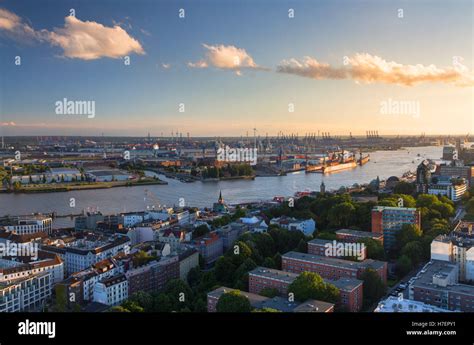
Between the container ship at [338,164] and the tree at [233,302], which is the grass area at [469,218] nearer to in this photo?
the tree at [233,302]

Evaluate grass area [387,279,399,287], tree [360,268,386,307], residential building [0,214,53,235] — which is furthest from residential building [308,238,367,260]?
residential building [0,214,53,235]

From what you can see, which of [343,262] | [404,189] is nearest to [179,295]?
[343,262]

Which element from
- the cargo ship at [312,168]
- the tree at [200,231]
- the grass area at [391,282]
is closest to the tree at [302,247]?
the grass area at [391,282]

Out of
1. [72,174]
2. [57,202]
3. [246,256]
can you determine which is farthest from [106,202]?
[246,256]

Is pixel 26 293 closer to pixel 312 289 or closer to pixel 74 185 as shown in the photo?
pixel 312 289

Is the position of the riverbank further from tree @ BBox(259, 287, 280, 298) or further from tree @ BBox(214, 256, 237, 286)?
tree @ BBox(259, 287, 280, 298)

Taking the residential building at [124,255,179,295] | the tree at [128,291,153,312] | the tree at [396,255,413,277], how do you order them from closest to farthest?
the tree at [128,291,153,312] < the residential building at [124,255,179,295] < the tree at [396,255,413,277]
